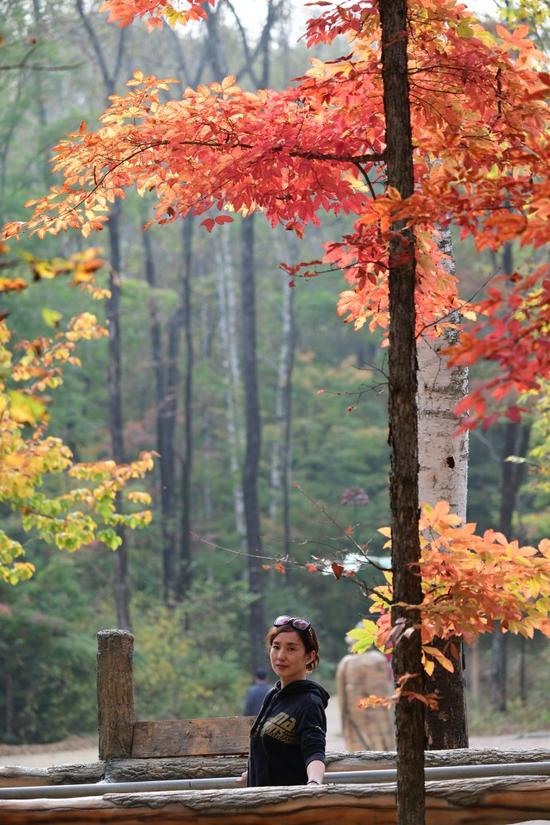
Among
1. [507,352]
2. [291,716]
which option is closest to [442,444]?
[291,716]

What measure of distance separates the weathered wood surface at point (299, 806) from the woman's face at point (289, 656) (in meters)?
0.44

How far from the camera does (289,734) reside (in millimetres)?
4465

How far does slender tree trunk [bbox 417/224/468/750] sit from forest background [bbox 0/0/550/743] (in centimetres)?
1308

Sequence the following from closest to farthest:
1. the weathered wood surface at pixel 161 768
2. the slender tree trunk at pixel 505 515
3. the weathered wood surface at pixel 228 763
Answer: the weathered wood surface at pixel 228 763
the weathered wood surface at pixel 161 768
the slender tree trunk at pixel 505 515

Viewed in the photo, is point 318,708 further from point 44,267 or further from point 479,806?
point 44,267

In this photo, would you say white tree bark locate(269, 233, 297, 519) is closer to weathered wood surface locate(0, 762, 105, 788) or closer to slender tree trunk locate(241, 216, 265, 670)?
slender tree trunk locate(241, 216, 265, 670)

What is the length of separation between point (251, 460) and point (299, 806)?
74.7 ft

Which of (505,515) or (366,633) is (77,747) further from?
(366,633)

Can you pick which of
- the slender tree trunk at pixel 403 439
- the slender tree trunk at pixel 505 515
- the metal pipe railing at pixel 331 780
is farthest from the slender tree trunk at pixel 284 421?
the slender tree trunk at pixel 403 439

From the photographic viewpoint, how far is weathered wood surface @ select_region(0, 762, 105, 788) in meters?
5.83

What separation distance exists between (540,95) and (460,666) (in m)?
3.51

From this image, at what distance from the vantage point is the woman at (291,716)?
4.43 meters

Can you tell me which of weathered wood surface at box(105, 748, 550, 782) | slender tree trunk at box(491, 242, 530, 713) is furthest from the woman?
slender tree trunk at box(491, 242, 530, 713)

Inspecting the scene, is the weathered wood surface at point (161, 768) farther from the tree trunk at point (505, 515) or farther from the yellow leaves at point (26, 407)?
the tree trunk at point (505, 515)
